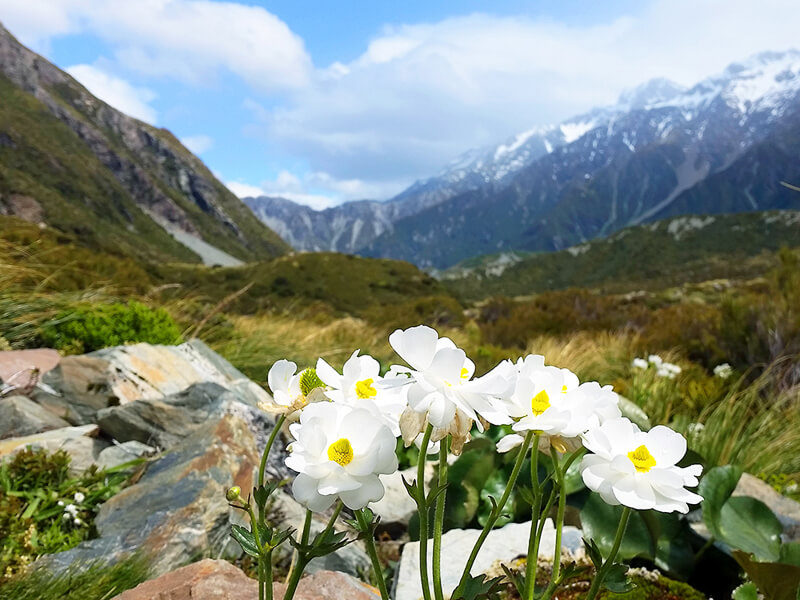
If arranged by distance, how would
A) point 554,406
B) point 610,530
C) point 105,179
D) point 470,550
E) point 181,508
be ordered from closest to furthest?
1. point 554,406
2. point 610,530
3. point 470,550
4. point 181,508
5. point 105,179

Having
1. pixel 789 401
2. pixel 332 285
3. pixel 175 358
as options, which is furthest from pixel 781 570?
pixel 332 285

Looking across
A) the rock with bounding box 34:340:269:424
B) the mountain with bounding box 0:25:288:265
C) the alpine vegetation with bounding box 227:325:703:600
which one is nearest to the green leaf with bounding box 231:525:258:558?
the alpine vegetation with bounding box 227:325:703:600

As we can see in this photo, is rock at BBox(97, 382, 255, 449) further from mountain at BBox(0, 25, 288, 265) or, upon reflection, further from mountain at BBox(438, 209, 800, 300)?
mountain at BBox(438, 209, 800, 300)

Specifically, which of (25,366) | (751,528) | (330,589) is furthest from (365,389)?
(25,366)

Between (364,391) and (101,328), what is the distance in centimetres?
454

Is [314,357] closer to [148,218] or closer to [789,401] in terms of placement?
[789,401]

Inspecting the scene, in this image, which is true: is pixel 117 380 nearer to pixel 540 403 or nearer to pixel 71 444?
pixel 71 444

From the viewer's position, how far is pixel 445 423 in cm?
74

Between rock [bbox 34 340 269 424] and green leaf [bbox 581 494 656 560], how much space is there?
2.42 m

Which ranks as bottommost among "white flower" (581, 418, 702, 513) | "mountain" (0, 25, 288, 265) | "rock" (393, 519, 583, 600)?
"rock" (393, 519, 583, 600)

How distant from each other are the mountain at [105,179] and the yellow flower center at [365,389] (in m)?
79.4

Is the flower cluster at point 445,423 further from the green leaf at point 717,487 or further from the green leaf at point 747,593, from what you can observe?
the green leaf at point 717,487

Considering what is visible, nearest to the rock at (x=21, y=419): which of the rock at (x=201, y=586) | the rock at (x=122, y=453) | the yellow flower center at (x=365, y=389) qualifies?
the rock at (x=122, y=453)

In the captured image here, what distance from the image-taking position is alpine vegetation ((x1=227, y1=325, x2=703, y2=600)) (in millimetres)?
749
